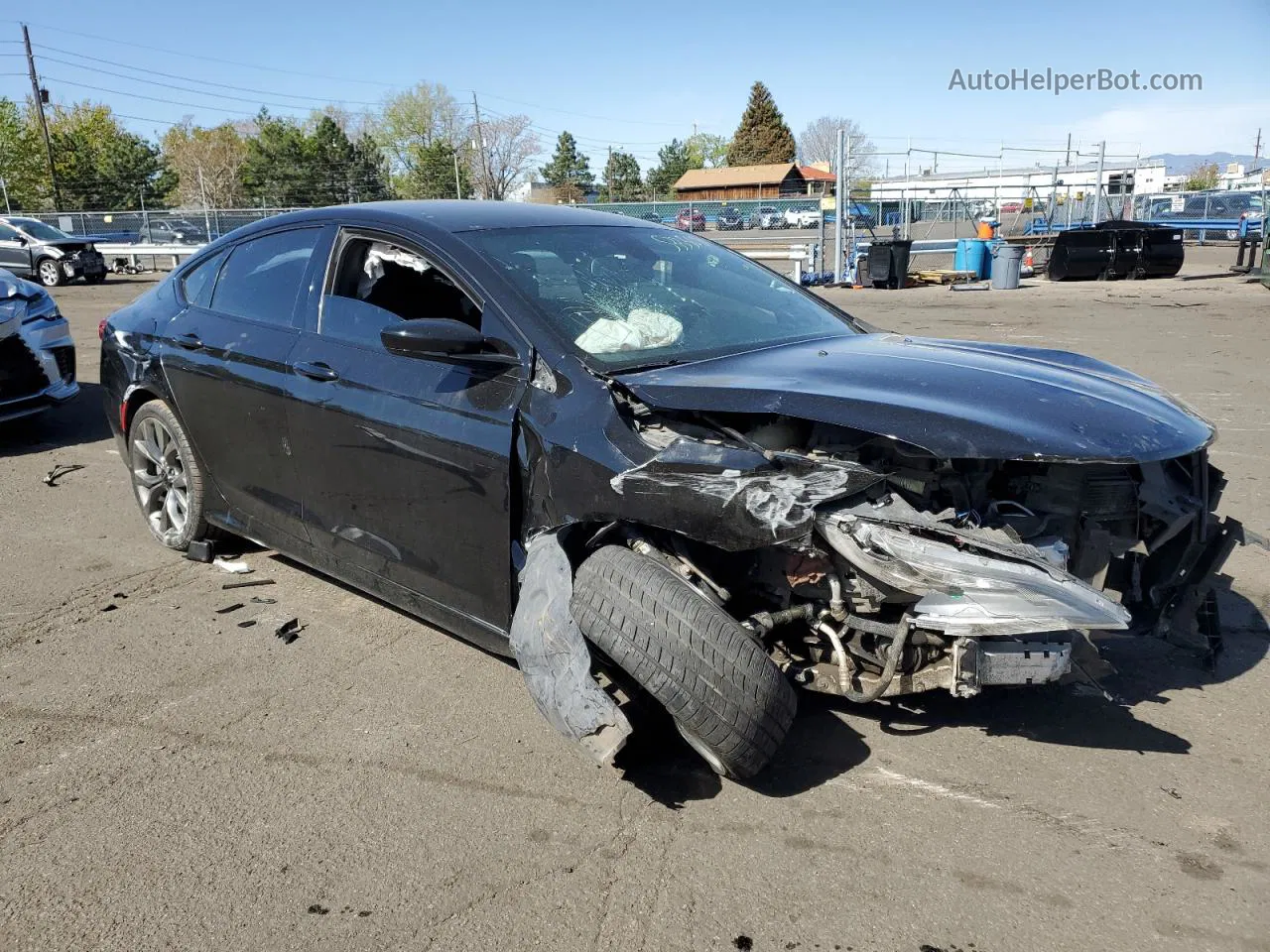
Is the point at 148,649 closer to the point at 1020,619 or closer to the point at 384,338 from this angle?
the point at 384,338

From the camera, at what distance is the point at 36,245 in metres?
24.3

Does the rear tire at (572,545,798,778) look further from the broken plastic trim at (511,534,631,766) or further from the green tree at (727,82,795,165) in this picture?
the green tree at (727,82,795,165)

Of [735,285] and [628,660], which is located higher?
[735,285]

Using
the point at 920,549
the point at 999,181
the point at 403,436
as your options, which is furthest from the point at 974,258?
the point at 920,549

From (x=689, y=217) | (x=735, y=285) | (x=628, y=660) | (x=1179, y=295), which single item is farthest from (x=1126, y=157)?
(x=628, y=660)

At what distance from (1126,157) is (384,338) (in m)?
31.6

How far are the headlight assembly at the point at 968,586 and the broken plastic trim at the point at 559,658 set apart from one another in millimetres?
782

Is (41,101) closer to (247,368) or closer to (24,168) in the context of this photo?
(24,168)

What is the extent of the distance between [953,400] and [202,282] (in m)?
3.64

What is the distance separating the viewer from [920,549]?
2.63 metres

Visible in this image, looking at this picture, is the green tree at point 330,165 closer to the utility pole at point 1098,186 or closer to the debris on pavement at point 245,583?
the utility pole at point 1098,186

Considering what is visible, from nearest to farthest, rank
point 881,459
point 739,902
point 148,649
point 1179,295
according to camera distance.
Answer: point 739,902 → point 881,459 → point 148,649 → point 1179,295

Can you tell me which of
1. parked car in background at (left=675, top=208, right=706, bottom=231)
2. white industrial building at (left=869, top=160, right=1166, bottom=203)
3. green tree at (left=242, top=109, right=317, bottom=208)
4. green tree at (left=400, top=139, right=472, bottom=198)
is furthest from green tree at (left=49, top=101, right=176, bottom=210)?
white industrial building at (left=869, top=160, right=1166, bottom=203)

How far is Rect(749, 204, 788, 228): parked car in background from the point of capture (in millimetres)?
57159
